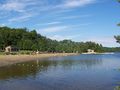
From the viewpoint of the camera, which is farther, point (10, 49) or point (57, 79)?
point (10, 49)

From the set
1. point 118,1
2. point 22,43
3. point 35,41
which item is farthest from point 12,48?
point 118,1

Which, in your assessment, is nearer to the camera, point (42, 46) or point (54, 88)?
point (54, 88)

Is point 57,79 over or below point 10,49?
below

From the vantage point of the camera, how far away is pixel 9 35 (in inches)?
6722

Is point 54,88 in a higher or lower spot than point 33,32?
lower

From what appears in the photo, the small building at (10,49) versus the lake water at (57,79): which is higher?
the small building at (10,49)

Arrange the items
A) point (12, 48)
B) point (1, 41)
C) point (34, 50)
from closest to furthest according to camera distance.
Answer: point (1, 41) → point (12, 48) → point (34, 50)

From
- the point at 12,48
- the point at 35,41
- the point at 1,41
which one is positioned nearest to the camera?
the point at 1,41

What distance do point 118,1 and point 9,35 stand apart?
159694 millimetres

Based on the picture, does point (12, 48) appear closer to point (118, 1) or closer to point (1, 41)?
point (1, 41)

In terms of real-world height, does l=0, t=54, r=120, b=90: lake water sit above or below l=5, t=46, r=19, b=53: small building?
below

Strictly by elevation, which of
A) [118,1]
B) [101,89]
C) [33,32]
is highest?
[33,32]

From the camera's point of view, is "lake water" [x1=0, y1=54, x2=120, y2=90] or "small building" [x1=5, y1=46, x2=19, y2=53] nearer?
"lake water" [x1=0, y1=54, x2=120, y2=90]

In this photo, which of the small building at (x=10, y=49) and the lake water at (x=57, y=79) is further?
the small building at (x=10, y=49)
